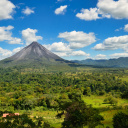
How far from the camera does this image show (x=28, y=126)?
19859 millimetres

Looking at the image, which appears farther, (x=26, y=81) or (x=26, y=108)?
(x=26, y=81)

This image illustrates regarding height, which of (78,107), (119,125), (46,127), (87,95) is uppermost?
(78,107)

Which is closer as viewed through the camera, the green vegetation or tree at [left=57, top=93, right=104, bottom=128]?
tree at [left=57, top=93, right=104, bottom=128]

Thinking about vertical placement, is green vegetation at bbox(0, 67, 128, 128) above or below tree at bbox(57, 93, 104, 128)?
below

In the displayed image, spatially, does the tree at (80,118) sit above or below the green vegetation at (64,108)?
above

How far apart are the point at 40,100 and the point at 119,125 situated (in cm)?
5227

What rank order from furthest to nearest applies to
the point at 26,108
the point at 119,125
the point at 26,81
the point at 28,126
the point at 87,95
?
the point at 26,81 → the point at 87,95 → the point at 26,108 → the point at 28,126 → the point at 119,125

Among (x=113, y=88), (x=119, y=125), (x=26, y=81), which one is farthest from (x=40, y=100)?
(x=26, y=81)

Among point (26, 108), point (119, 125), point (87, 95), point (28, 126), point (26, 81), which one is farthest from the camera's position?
point (26, 81)

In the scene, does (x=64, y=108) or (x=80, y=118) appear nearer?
(x=80, y=118)

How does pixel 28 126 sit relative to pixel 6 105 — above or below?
above

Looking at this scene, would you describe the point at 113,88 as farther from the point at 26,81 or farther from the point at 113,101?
the point at 26,81

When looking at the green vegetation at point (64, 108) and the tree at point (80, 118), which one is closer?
the tree at point (80, 118)

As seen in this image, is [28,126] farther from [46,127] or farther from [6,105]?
[6,105]
